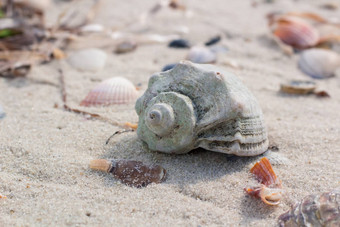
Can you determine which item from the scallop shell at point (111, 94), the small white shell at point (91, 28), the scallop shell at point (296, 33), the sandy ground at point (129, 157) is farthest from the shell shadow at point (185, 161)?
the scallop shell at point (296, 33)

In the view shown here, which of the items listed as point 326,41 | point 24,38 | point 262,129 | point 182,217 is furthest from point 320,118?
point 24,38

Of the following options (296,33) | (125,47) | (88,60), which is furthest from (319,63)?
(88,60)

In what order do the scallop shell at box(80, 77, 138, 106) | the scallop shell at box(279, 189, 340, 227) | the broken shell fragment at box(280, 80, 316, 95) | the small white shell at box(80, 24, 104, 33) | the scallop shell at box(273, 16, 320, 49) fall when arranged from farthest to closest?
1. the small white shell at box(80, 24, 104, 33)
2. the scallop shell at box(273, 16, 320, 49)
3. the broken shell fragment at box(280, 80, 316, 95)
4. the scallop shell at box(80, 77, 138, 106)
5. the scallop shell at box(279, 189, 340, 227)

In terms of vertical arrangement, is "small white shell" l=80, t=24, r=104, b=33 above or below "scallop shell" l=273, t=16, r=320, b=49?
below

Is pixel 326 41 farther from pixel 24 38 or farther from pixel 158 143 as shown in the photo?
pixel 24 38

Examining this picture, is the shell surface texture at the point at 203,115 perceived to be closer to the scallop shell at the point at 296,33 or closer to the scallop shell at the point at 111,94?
the scallop shell at the point at 111,94

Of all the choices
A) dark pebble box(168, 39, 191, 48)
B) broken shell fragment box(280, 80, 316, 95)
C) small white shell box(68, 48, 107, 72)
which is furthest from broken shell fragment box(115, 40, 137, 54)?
broken shell fragment box(280, 80, 316, 95)

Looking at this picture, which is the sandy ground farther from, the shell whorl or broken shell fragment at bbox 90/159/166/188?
the shell whorl

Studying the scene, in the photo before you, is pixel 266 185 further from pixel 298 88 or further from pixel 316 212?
pixel 298 88
